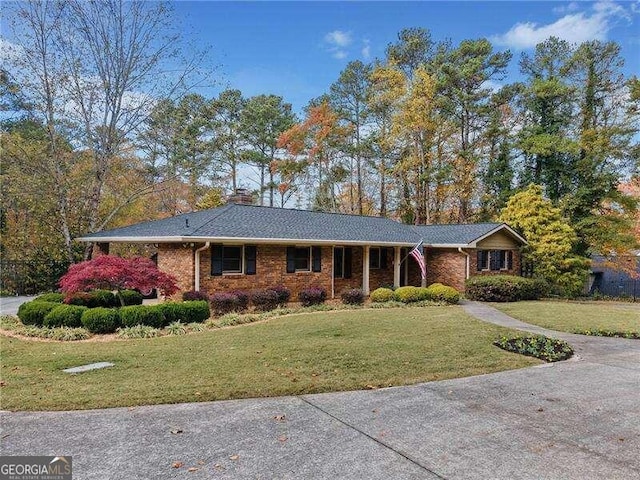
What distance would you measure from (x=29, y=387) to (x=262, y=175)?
28678 millimetres

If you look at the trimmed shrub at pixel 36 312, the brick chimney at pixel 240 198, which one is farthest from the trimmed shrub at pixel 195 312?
the brick chimney at pixel 240 198

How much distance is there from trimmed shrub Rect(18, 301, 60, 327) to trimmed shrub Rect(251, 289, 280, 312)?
18.5 ft

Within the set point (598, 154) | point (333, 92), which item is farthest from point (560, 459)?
point (333, 92)

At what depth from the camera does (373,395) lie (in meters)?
5.35

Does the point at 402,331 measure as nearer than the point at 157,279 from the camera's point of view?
Yes

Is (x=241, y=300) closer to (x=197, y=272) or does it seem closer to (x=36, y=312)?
(x=197, y=272)

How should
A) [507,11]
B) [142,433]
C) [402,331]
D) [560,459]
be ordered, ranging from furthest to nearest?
[507,11]
[402,331]
[142,433]
[560,459]

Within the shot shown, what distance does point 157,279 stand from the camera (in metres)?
11.2

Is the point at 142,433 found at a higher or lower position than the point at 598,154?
lower

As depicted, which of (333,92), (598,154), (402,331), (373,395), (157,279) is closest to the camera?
(373,395)

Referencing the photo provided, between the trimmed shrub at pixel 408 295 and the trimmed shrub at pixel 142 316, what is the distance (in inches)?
367

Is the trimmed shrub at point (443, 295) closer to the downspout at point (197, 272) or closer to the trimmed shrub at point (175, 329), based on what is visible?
the downspout at point (197, 272)

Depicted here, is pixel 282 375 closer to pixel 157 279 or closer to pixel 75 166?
pixel 157 279

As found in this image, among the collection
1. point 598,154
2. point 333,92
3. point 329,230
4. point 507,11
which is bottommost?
point 329,230
